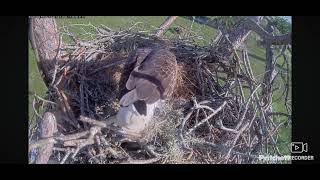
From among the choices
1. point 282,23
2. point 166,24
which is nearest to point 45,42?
point 166,24

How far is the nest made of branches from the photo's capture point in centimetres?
281

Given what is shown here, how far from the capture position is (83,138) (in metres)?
2.63

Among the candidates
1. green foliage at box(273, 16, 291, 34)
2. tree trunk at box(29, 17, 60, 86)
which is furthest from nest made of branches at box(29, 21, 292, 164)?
green foliage at box(273, 16, 291, 34)

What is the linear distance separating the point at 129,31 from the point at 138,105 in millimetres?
769

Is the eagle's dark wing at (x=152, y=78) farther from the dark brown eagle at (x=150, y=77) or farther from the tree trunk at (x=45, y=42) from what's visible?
the tree trunk at (x=45, y=42)

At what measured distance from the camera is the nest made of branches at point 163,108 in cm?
281

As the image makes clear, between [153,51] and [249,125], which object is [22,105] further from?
[249,125]

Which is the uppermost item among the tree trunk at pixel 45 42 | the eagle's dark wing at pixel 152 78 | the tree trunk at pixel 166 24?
the tree trunk at pixel 166 24

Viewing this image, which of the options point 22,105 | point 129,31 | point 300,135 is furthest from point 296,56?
point 22,105

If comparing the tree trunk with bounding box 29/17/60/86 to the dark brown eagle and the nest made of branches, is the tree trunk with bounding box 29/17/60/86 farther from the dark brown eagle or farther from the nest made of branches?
the dark brown eagle

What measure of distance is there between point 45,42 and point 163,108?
80cm

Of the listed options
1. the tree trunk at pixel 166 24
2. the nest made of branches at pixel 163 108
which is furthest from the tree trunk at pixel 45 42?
the tree trunk at pixel 166 24

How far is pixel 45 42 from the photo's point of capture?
3117 millimetres

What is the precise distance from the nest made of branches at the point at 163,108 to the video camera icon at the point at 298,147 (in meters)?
0.13
